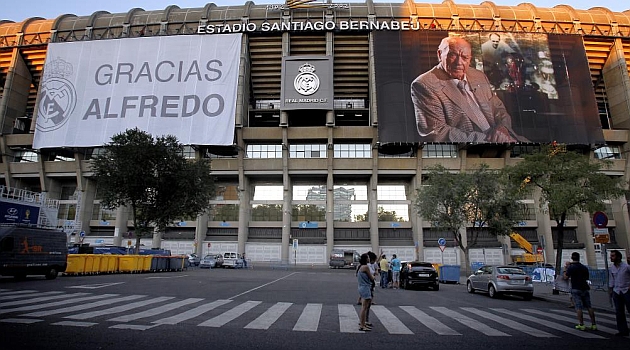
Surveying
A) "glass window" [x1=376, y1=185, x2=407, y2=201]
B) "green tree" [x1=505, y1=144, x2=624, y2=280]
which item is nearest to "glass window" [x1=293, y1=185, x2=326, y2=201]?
"glass window" [x1=376, y1=185, x2=407, y2=201]

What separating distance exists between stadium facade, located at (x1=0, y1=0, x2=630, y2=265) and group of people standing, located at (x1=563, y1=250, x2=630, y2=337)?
33.9 metres

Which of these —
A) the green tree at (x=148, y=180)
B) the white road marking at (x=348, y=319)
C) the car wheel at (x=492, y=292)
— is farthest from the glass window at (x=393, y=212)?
the white road marking at (x=348, y=319)

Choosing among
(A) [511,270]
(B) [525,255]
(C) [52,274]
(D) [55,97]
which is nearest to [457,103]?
(B) [525,255]

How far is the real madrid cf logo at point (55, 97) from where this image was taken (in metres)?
46.2

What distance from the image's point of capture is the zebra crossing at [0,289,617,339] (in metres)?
7.70

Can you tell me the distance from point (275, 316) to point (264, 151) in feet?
130

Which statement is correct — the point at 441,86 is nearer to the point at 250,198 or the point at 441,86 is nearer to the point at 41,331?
the point at 250,198

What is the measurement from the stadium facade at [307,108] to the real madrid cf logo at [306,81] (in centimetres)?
18

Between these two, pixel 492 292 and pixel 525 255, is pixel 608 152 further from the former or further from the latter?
pixel 492 292

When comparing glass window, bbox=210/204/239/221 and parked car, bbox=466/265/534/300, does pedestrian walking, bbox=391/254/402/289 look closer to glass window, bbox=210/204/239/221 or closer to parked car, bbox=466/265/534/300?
parked car, bbox=466/265/534/300

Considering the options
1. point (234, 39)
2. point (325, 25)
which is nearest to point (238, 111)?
point (234, 39)

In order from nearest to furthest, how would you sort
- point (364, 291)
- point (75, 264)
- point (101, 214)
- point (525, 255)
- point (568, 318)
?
point (364, 291), point (568, 318), point (75, 264), point (525, 255), point (101, 214)

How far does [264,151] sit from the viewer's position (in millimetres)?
47656

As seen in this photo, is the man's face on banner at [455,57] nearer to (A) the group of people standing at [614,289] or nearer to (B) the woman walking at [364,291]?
(A) the group of people standing at [614,289]
